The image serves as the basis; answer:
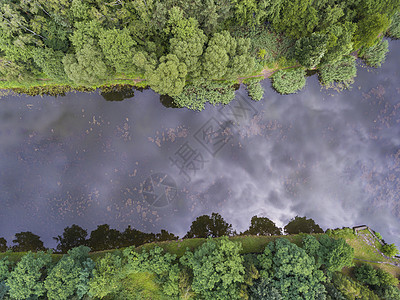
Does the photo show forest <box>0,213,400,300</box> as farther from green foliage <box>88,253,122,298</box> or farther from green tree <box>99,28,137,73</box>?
green tree <box>99,28,137,73</box>

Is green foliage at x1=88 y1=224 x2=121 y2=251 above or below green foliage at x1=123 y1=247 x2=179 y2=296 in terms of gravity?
above

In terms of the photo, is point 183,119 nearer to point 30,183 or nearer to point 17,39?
point 17,39

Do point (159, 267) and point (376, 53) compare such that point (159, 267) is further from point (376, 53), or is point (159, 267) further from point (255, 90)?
point (376, 53)

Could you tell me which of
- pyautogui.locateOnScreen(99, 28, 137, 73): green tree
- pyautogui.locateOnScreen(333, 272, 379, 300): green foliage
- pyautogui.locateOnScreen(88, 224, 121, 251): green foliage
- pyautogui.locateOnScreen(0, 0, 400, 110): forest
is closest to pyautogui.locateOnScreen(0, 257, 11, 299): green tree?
pyautogui.locateOnScreen(88, 224, 121, 251): green foliage

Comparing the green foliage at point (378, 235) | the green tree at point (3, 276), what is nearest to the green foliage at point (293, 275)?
the green foliage at point (378, 235)

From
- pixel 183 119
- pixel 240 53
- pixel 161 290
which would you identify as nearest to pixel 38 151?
pixel 183 119

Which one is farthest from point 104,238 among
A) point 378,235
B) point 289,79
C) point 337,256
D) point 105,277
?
point 378,235
